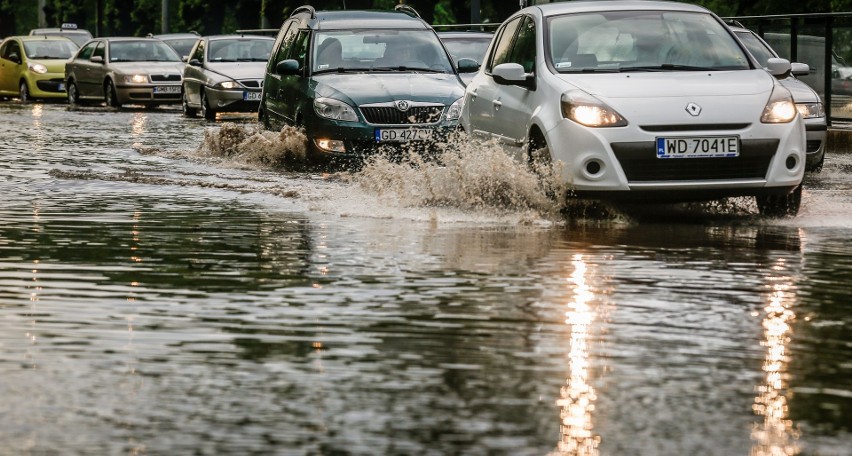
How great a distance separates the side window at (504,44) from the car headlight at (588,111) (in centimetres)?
201

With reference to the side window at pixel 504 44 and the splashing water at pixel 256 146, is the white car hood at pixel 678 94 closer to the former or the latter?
the side window at pixel 504 44

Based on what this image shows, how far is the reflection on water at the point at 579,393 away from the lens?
5426 mm

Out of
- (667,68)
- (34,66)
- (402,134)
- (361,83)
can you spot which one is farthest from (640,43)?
(34,66)

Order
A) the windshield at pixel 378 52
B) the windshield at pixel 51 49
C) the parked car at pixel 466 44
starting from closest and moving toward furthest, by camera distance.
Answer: the windshield at pixel 378 52 → the parked car at pixel 466 44 → the windshield at pixel 51 49

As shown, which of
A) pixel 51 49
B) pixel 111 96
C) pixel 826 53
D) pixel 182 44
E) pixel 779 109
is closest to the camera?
pixel 779 109

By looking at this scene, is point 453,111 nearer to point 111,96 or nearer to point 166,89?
point 166,89

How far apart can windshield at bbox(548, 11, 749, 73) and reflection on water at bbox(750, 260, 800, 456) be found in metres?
4.00

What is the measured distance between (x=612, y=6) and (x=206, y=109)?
1846cm

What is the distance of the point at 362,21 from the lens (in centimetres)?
2017

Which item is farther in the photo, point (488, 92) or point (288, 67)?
point (288, 67)

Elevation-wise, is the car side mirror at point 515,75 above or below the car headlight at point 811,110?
above

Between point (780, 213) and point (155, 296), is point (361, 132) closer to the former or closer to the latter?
point (780, 213)

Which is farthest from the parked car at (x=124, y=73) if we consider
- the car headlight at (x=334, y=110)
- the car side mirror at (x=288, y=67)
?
the car headlight at (x=334, y=110)

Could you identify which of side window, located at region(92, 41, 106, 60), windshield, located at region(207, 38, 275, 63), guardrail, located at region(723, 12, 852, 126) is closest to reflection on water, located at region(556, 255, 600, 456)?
guardrail, located at region(723, 12, 852, 126)
